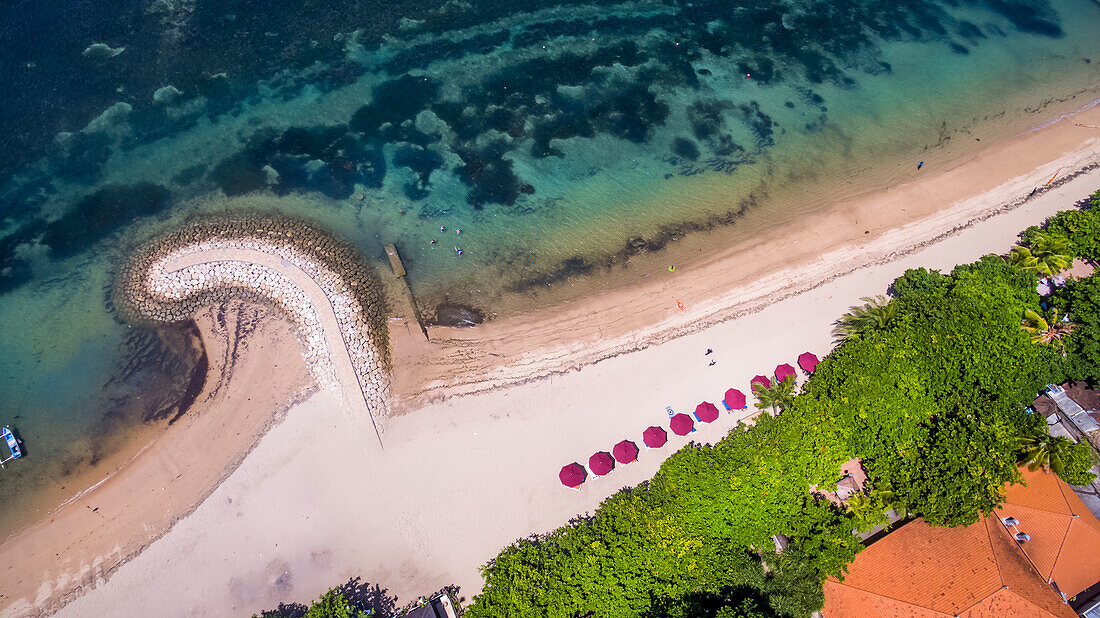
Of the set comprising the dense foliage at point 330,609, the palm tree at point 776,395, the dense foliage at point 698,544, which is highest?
the palm tree at point 776,395

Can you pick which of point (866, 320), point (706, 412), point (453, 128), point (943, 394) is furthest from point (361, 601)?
point (453, 128)

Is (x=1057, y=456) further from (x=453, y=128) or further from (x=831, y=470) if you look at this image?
(x=453, y=128)

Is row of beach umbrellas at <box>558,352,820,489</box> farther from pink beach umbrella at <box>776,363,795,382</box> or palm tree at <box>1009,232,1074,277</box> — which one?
palm tree at <box>1009,232,1074,277</box>

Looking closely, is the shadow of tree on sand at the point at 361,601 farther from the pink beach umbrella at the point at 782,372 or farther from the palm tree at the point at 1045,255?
the palm tree at the point at 1045,255

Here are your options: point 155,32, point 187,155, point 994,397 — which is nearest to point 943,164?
point 994,397

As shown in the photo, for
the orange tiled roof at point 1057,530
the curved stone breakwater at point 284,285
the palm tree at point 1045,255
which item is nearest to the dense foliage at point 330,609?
the curved stone breakwater at point 284,285

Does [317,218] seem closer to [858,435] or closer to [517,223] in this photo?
[517,223]

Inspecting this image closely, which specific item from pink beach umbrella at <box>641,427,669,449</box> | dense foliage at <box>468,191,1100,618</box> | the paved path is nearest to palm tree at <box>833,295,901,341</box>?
dense foliage at <box>468,191,1100,618</box>
